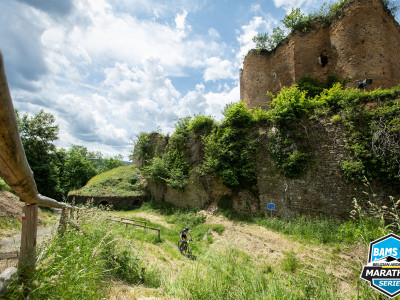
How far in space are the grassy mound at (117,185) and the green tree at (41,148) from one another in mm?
2675

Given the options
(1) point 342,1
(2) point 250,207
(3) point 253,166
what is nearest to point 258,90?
(1) point 342,1

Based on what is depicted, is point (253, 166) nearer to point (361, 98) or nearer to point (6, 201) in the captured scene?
point (361, 98)

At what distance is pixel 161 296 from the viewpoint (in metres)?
2.89

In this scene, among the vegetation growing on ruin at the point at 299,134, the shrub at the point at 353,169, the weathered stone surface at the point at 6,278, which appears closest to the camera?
the weathered stone surface at the point at 6,278

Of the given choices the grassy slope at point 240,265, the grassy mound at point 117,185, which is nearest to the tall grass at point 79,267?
the grassy slope at point 240,265

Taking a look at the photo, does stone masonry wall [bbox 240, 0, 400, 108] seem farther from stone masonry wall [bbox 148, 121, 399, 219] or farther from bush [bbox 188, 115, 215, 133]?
bush [bbox 188, 115, 215, 133]

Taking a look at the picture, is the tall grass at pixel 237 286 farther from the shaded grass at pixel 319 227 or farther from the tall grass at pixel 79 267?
the shaded grass at pixel 319 227

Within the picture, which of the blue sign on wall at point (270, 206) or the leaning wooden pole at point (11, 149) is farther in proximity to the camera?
the blue sign on wall at point (270, 206)

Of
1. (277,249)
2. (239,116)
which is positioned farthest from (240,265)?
(239,116)

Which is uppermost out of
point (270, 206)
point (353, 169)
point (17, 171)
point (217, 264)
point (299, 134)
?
point (299, 134)

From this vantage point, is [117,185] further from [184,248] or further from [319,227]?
[319,227]

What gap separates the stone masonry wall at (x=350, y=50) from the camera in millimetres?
13383

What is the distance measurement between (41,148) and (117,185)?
347 inches

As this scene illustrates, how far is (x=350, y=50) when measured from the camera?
14.0 meters
